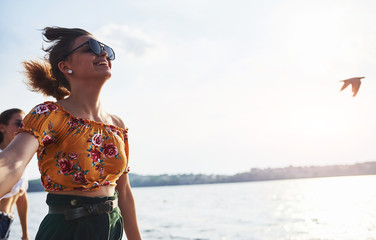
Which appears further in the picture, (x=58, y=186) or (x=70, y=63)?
(x=70, y=63)

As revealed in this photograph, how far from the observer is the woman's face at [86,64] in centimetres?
239

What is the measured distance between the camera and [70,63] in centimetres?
242

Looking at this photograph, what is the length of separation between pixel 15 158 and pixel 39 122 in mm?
361

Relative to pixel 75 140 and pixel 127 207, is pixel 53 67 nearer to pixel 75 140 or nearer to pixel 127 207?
pixel 75 140

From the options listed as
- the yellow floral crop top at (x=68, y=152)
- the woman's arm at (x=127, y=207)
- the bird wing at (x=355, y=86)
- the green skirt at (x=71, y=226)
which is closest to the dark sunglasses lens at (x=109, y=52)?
the yellow floral crop top at (x=68, y=152)

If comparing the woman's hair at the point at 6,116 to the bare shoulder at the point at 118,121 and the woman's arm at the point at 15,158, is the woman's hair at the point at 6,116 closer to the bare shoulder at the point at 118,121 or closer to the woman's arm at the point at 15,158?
the bare shoulder at the point at 118,121

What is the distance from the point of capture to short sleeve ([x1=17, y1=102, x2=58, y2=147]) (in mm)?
1941

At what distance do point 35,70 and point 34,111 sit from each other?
0.67 meters

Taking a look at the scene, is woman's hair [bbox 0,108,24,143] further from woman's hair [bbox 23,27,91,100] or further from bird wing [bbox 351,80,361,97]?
bird wing [bbox 351,80,361,97]

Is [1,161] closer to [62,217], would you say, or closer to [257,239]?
[62,217]

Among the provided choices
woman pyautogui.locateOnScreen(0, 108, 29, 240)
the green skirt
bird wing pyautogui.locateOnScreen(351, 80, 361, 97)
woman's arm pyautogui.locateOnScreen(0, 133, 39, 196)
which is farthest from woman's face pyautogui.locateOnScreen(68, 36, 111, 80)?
woman pyautogui.locateOnScreen(0, 108, 29, 240)

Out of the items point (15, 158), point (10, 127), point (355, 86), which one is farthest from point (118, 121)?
point (10, 127)

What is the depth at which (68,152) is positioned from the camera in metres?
2.14

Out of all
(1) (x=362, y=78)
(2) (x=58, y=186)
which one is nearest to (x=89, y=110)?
(2) (x=58, y=186)
